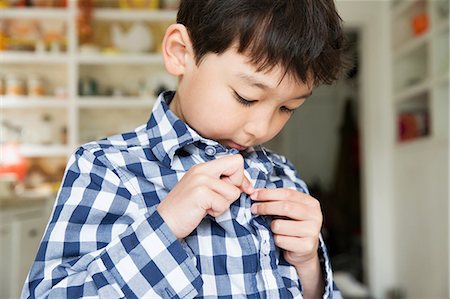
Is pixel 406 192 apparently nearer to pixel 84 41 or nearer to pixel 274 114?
pixel 84 41

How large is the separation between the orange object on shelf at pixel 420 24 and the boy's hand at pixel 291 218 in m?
2.99

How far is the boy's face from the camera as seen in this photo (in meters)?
0.69

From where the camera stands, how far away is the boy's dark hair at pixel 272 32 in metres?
0.69

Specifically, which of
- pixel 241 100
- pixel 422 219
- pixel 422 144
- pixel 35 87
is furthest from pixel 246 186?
pixel 35 87

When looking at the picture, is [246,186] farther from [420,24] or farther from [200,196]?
[420,24]

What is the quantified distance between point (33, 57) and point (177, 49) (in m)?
3.87

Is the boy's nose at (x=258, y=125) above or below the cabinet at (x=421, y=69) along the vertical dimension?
below

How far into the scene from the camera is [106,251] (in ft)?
2.03

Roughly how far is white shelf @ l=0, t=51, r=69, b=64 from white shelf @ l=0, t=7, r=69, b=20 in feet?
0.95

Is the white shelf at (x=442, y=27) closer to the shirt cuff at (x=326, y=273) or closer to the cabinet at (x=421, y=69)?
the cabinet at (x=421, y=69)

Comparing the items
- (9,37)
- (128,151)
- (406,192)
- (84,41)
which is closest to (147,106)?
(84,41)

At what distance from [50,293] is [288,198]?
299mm

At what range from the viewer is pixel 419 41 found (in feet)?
11.3

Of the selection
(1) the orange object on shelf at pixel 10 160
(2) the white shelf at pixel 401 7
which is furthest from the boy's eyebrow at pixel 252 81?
(1) the orange object on shelf at pixel 10 160
